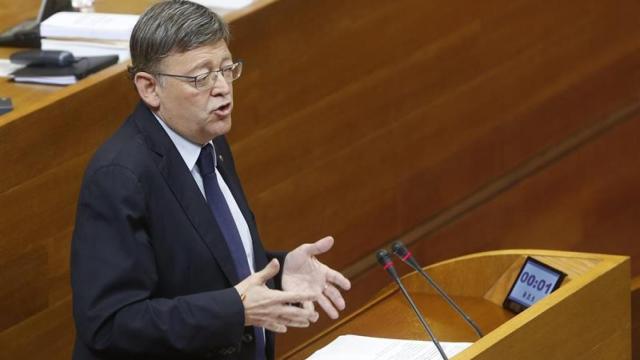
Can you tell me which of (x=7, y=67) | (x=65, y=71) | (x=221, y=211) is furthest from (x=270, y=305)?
(x=7, y=67)

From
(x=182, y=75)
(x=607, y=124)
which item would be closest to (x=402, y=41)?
(x=607, y=124)

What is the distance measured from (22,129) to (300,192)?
49 cm

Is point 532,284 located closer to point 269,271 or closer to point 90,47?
point 269,271

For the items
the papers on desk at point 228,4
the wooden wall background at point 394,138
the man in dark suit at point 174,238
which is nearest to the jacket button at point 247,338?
the man in dark suit at point 174,238

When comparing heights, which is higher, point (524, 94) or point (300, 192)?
point (524, 94)

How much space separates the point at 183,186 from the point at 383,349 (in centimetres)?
23

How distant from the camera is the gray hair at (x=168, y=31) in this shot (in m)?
1.10

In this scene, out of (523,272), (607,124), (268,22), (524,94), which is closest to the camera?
(523,272)

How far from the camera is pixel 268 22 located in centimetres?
165

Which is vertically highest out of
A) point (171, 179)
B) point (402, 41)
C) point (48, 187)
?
point (402, 41)

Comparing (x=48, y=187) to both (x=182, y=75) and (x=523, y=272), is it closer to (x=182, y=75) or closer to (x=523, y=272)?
(x=182, y=75)

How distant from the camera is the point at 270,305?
108cm

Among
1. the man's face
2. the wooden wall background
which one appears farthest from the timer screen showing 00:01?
the wooden wall background

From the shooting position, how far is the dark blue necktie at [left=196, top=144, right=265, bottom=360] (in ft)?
3.82
